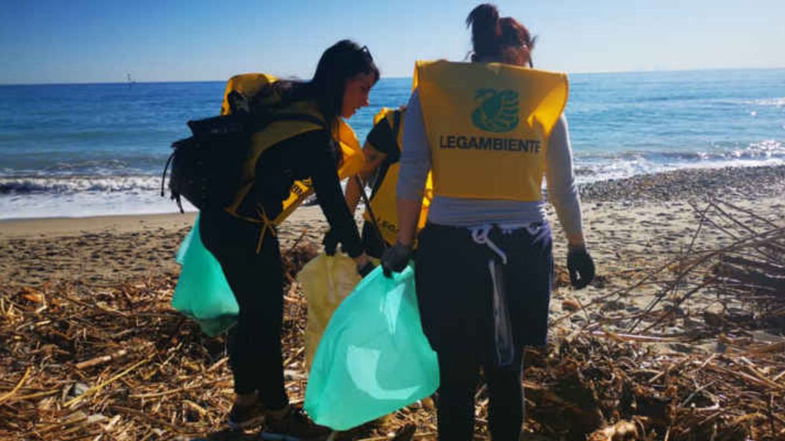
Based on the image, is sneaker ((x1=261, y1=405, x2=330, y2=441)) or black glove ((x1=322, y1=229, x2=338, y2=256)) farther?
sneaker ((x1=261, y1=405, x2=330, y2=441))

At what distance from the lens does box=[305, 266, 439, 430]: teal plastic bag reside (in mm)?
2463

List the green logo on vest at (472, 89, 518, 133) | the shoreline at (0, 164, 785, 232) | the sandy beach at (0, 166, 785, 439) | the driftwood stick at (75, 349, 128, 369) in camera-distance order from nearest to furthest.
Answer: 1. the green logo on vest at (472, 89, 518, 133)
2. the driftwood stick at (75, 349, 128, 369)
3. the sandy beach at (0, 166, 785, 439)
4. the shoreline at (0, 164, 785, 232)

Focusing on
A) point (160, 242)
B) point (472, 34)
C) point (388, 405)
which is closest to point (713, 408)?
point (388, 405)

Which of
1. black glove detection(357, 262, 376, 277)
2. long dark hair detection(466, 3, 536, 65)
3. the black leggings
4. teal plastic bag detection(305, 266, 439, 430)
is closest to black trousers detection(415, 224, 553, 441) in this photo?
the black leggings

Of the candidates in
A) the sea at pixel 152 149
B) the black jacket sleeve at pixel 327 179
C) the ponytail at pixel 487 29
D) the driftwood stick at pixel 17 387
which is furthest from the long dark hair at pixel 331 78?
the sea at pixel 152 149

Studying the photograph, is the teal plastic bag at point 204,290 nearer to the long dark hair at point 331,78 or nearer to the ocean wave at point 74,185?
the long dark hair at point 331,78

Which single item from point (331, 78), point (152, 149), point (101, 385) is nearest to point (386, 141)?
point (331, 78)

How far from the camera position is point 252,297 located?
2734 mm

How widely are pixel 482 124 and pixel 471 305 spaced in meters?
0.58

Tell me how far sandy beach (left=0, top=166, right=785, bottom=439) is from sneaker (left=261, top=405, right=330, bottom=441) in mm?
312

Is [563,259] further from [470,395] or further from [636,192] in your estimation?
[636,192]

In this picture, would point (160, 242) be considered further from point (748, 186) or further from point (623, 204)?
point (748, 186)

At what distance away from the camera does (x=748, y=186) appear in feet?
40.5

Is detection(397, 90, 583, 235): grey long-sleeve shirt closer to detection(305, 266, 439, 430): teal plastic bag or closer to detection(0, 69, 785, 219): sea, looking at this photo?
detection(305, 266, 439, 430): teal plastic bag
